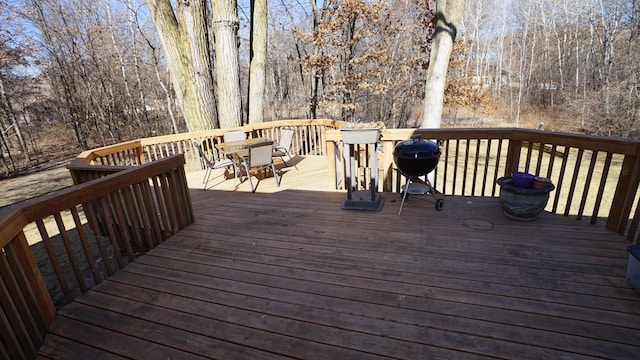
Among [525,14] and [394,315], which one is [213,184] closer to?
[394,315]

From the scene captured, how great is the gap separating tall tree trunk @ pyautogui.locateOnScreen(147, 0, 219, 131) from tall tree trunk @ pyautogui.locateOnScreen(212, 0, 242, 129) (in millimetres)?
287

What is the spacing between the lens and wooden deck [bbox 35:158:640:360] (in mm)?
1636

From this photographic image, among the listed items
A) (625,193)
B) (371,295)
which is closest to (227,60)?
(371,295)

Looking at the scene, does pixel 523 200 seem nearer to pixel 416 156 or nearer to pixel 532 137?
pixel 532 137

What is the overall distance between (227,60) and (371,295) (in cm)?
584

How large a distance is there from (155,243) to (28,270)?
1.15m

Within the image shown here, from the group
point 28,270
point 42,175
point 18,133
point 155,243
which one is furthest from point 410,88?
point 18,133

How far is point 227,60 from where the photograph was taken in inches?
245

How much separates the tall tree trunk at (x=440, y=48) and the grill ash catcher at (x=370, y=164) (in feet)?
11.7

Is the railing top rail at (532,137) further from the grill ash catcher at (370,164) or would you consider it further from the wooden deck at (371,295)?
the wooden deck at (371,295)

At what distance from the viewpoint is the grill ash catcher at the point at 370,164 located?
10.3 ft

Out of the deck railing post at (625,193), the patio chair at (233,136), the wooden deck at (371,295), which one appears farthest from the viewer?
the patio chair at (233,136)

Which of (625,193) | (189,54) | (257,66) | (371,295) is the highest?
(189,54)

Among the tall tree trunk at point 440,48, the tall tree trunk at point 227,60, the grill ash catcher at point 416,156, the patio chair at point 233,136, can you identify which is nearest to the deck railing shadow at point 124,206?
the grill ash catcher at point 416,156
